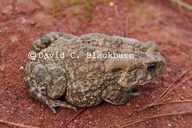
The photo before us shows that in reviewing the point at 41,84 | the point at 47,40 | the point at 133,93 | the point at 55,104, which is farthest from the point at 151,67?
the point at 47,40

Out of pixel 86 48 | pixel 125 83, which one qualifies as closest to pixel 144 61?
pixel 125 83

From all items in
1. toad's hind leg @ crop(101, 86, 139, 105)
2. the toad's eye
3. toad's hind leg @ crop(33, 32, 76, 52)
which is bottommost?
toad's hind leg @ crop(101, 86, 139, 105)

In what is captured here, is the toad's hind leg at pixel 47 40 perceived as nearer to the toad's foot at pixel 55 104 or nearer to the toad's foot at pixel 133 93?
the toad's foot at pixel 55 104

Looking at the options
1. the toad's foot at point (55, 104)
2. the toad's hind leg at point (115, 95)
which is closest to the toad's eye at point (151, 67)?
the toad's hind leg at point (115, 95)

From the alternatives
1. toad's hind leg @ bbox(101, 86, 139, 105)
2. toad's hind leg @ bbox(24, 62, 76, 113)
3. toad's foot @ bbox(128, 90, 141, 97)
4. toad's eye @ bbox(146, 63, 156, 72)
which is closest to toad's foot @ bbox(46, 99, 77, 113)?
toad's hind leg @ bbox(24, 62, 76, 113)

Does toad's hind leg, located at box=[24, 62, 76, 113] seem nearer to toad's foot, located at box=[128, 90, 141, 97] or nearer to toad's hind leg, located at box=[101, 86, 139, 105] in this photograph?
toad's hind leg, located at box=[101, 86, 139, 105]

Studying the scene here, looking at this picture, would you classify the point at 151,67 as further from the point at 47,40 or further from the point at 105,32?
the point at 105,32
